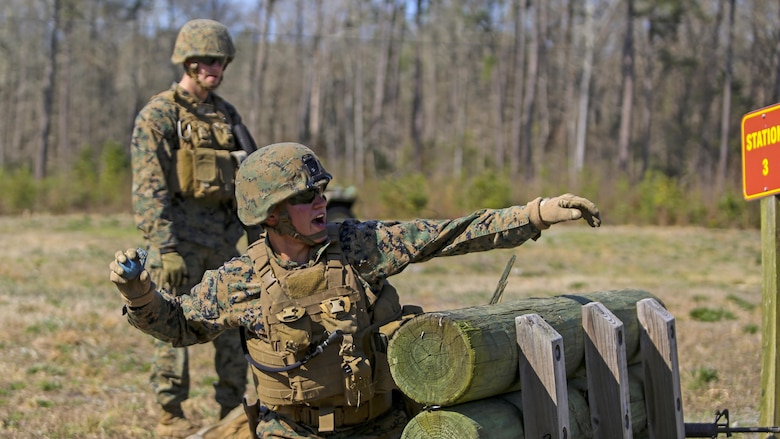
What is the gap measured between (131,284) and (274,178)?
697 millimetres

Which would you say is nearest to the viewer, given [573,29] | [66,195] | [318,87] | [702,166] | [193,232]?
[193,232]

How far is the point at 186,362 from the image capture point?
633 centimetres

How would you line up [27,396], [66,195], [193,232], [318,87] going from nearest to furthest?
[193,232]
[27,396]
[66,195]
[318,87]

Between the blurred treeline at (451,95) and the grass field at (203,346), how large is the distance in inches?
134

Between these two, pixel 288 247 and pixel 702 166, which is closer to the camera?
pixel 288 247

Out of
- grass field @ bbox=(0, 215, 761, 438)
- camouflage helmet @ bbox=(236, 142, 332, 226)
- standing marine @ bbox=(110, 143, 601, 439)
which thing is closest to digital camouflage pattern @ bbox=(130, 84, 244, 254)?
grass field @ bbox=(0, 215, 761, 438)

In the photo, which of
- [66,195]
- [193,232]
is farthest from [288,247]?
[66,195]

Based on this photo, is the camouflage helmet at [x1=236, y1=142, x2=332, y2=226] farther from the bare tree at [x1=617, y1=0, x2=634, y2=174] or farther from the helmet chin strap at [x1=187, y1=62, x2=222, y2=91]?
the bare tree at [x1=617, y1=0, x2=634, y2=174]

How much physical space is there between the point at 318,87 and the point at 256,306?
43.0 metres

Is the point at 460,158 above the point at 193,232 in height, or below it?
above

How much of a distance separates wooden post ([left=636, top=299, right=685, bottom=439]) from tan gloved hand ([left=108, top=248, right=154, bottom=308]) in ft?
7.43

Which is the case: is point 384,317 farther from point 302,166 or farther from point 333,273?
point 302,166

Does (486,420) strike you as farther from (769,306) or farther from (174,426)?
(174,426)

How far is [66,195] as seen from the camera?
28828 millimetres
